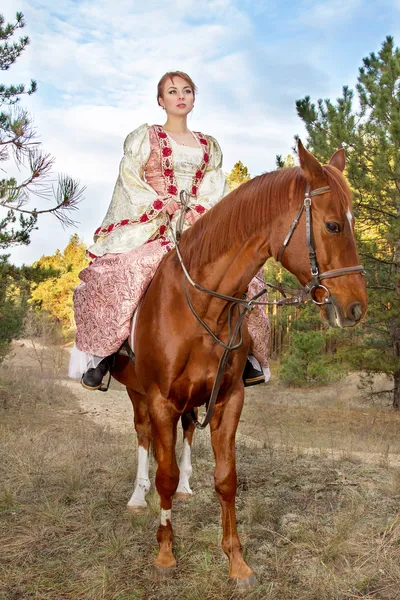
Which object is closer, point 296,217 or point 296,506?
point 296,217

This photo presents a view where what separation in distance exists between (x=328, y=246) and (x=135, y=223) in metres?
1.81

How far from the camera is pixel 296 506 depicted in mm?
3904

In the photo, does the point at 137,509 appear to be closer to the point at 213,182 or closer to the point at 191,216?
the point at 191,216

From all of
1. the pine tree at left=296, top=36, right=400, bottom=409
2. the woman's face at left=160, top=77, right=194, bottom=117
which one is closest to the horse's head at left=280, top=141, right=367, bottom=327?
the woman's face at left=160, top=77, right=194, bottom=117

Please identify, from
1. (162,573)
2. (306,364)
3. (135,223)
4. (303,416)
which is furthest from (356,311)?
(306,364)

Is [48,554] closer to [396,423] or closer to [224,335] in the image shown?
[224,335]

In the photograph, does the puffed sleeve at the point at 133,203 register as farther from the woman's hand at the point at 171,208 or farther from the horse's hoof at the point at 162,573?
the horse's hoof at the point at 162,573

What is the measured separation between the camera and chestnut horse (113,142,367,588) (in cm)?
230

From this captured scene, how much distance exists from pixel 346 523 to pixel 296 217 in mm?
1987

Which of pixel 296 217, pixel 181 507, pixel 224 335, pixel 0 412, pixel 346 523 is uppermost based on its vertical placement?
pixel 296 217

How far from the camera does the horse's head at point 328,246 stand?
7.36 feet

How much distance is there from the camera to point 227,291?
277 centimetres

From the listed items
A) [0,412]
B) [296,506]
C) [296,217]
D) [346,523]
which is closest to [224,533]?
[346,523]

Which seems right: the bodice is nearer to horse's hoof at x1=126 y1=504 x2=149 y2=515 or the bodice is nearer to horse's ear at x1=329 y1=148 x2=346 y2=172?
horse's ear at x1=329 y1=148 x2=346 y2=172
